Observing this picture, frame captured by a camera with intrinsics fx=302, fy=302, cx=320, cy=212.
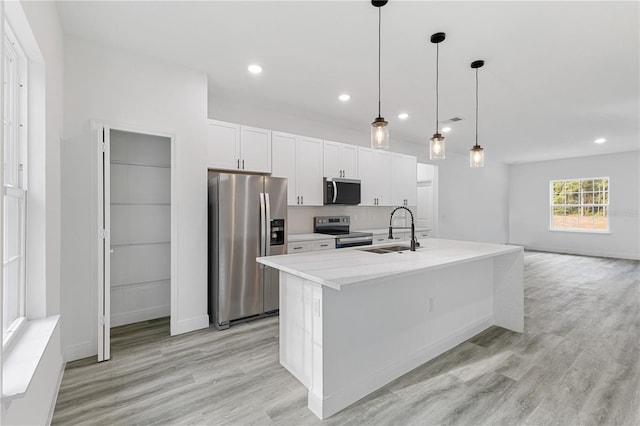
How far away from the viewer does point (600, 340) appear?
2.92 m

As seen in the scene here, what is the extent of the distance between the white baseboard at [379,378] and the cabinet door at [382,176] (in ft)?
9.42

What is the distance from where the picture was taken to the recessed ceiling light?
3.20 m

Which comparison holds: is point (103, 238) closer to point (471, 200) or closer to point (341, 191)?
point (341, 191)

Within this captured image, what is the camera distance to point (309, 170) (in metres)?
4.50

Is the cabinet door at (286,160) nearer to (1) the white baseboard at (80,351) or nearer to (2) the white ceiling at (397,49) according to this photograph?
(2) the white ceiling at (397,49)

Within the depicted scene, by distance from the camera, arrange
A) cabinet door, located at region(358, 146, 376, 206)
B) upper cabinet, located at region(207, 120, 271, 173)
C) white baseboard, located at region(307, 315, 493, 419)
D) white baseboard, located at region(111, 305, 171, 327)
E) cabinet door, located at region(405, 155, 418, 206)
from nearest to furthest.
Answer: white baseboard, located at region(307, 315, 493, 419) → white baseboard, located at region(111, 305, 171, 327) → upper cabinet, located at region(207, 120, 271, 173) → cabinet door, located at region(358, 146, 376, 206) → cabinet door, located at region(405, 155, 418, 206)

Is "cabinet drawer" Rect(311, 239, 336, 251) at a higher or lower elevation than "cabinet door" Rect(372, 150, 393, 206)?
lower

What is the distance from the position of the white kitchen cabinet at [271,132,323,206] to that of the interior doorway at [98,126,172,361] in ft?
4.46

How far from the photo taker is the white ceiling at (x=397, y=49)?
2293 mm

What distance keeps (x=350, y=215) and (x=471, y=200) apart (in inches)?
175

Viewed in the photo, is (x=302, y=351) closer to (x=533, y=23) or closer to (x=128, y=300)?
(x=128, y=300)

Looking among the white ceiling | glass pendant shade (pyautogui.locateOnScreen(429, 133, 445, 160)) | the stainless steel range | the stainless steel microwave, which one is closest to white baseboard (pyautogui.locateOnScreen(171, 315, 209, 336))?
the stainless steel range

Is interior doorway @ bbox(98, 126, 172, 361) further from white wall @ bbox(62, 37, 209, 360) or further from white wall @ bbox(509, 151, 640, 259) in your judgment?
white wall @ bbox(509, 151, 640, 259)

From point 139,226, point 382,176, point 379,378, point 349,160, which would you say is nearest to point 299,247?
point 349,160
